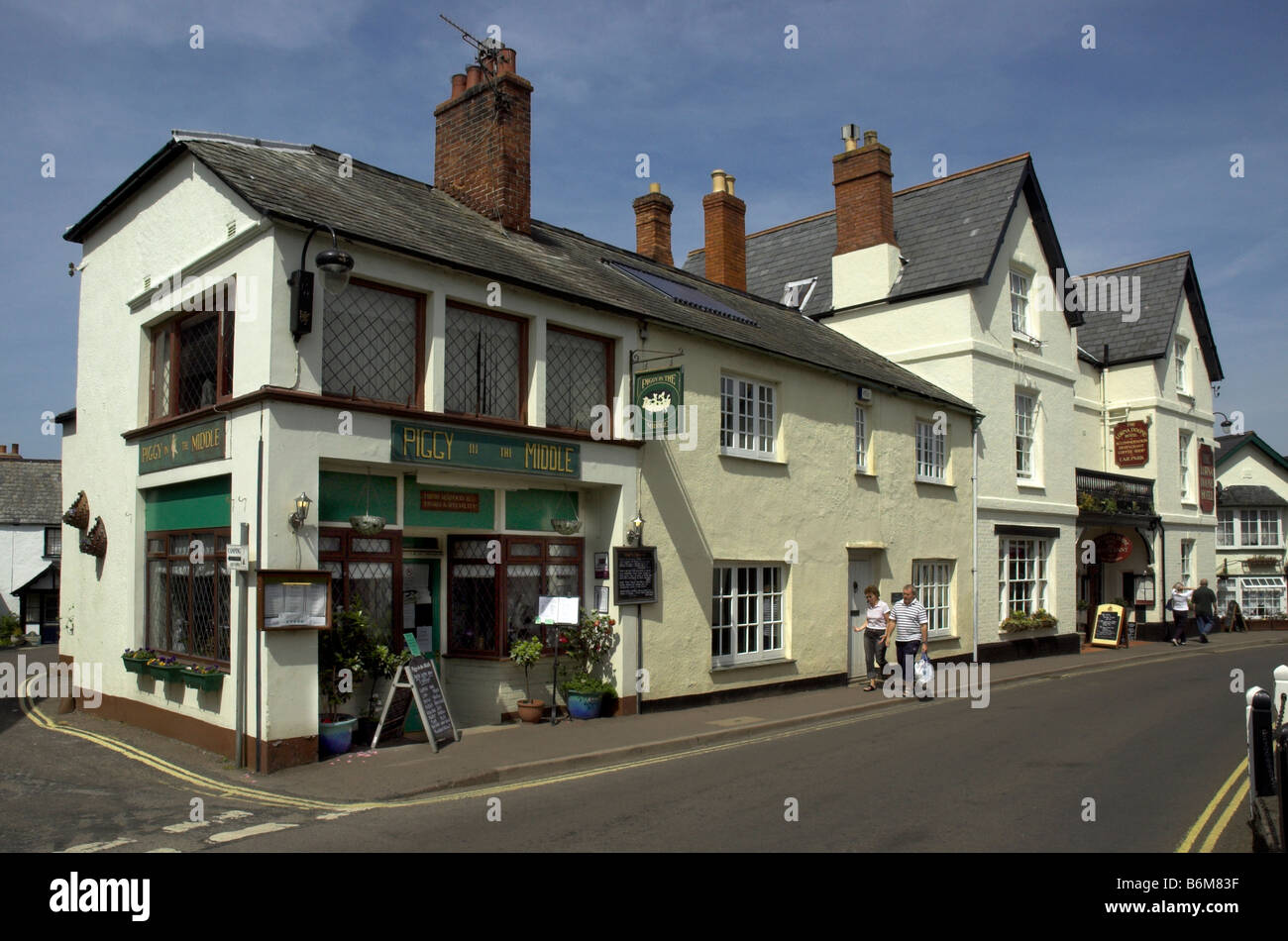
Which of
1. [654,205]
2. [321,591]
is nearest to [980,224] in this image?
[654,205]

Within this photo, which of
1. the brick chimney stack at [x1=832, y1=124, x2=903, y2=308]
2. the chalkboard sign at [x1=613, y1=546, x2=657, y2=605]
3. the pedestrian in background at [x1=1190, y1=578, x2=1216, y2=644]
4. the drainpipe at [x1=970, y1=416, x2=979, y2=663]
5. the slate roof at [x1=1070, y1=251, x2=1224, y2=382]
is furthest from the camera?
the slate roof at [x1=1070, y1=251, x2=1224, y2=382]

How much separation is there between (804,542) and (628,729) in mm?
5694

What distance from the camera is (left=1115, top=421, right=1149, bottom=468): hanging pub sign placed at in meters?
29.3

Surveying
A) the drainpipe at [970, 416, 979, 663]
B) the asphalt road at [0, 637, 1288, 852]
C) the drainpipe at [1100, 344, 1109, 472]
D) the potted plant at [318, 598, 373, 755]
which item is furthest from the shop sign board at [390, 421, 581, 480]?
the drainpipe at [1100, 344, 1109, 472]

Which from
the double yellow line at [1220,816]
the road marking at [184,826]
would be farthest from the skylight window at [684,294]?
the road marking at [184,826]

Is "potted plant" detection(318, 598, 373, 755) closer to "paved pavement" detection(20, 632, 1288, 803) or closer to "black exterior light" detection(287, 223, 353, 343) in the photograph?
"paved pavement" detection(20, 632, 1288, 803)

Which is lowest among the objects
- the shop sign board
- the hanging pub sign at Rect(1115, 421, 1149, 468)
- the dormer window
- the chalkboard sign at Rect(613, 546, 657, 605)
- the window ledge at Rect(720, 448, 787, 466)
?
the chalkboard sign at Rect(613, 546, 657, 605)

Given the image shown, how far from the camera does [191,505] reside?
38.3 ft

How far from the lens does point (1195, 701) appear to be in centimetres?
1479

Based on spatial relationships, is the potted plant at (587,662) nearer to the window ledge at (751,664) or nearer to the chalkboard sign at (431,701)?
the chalkboard sign at (431,701)

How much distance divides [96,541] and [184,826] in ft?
23.4

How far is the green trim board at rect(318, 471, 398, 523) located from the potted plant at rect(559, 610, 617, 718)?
3038 millimetres

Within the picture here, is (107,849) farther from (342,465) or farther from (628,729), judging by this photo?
(628,729)

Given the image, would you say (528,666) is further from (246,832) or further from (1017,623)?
(1017,623)
